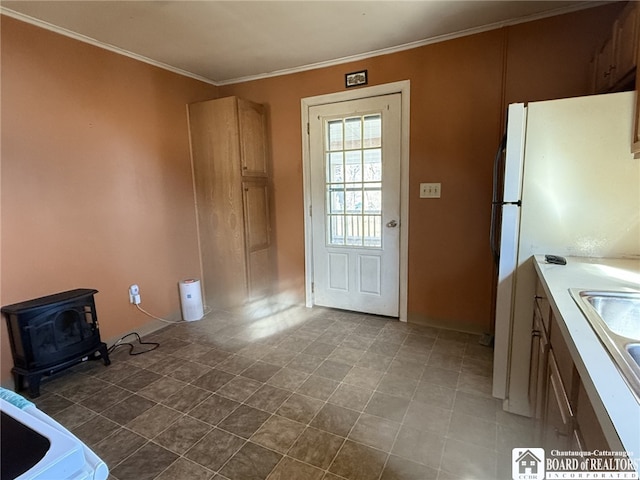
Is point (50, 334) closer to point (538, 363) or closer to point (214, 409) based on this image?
point (214, 409)

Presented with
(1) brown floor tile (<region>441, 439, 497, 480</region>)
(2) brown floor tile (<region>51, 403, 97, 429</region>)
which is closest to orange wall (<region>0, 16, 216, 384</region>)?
(2) brown floor tile (<region>51, 403, 97, 429</region>)

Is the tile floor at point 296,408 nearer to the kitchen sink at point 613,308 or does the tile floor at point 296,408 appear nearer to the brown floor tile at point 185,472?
the brown floor tile at point 185,472

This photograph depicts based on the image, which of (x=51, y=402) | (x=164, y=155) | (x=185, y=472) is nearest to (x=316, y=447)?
(x=185, y=472)

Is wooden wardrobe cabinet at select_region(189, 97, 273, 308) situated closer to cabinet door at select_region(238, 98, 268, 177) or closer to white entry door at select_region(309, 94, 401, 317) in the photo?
cabinet door at select_region(238, 98, 268, 177)

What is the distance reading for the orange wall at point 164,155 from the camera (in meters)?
2.22

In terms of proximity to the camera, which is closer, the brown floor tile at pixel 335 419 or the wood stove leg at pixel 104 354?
the brown floor tile at pixel 335 419

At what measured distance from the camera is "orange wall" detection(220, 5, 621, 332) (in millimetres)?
2342

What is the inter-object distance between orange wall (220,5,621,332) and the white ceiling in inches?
5.0

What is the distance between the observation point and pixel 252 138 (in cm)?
335

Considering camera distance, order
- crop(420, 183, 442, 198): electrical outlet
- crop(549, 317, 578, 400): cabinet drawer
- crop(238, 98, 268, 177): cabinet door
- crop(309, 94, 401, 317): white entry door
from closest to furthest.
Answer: crop(549, 317, 578, 400): cabinet drawer → crop(420, 183, 442, 198): electrical outlet → crop(309, 94, 401, 317): white entry door → crop(238, 98, 268, 177): cabinet door

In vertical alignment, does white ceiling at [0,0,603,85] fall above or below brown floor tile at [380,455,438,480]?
above

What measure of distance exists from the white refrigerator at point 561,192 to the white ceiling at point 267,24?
1109mm

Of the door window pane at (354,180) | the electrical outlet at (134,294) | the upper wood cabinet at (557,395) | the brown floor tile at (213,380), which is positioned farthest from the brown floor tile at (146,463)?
the door window pane at (354,180)

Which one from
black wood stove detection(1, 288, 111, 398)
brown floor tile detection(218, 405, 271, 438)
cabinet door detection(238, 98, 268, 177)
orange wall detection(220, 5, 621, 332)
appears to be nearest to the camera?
brown floor tile detection(218, 405, 271, 438)
